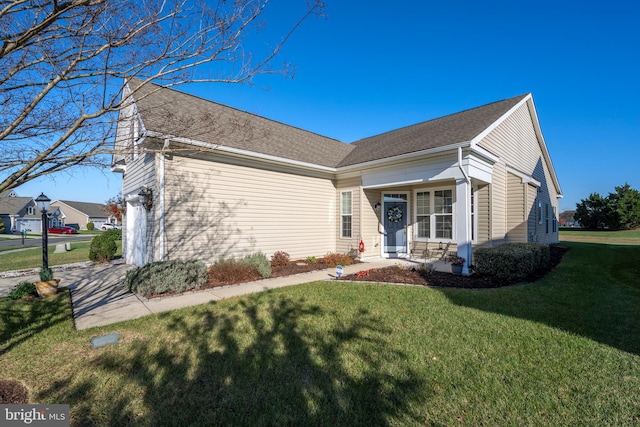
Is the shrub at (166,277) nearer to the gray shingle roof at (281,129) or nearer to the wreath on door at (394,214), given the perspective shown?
the gray shingle roof at (281,129)

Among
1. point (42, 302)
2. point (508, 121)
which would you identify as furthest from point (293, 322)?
point (508, 121)

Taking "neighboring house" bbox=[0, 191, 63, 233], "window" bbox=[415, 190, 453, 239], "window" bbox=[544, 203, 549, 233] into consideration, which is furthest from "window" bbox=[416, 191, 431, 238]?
"neighboring house" bbox=[0, 191, 63, 233]

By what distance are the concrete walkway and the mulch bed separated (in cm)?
92

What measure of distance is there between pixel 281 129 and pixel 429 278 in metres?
8.23

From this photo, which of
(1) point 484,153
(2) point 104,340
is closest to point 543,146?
(1) point 484,153

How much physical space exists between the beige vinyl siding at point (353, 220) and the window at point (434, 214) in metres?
2.35

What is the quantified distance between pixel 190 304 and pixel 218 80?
4.02m

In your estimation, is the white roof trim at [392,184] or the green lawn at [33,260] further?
the green lawn at [33,260]

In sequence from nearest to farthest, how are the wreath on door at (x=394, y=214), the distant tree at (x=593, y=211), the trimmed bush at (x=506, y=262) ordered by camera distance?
the trimmed bush at (x=506, y=262) < the wreath on door at (x=394, y=214) < the distant tree at (x=593, y=211)

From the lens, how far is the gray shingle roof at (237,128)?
22.6ft

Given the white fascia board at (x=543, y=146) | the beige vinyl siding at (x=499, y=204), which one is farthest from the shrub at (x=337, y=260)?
the white fascia board at (x=543, y=146)

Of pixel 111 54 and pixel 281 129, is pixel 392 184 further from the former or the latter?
pixel 111 54

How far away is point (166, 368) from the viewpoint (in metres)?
3.05

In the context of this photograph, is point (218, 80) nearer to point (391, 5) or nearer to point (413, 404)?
point (413, 404)
